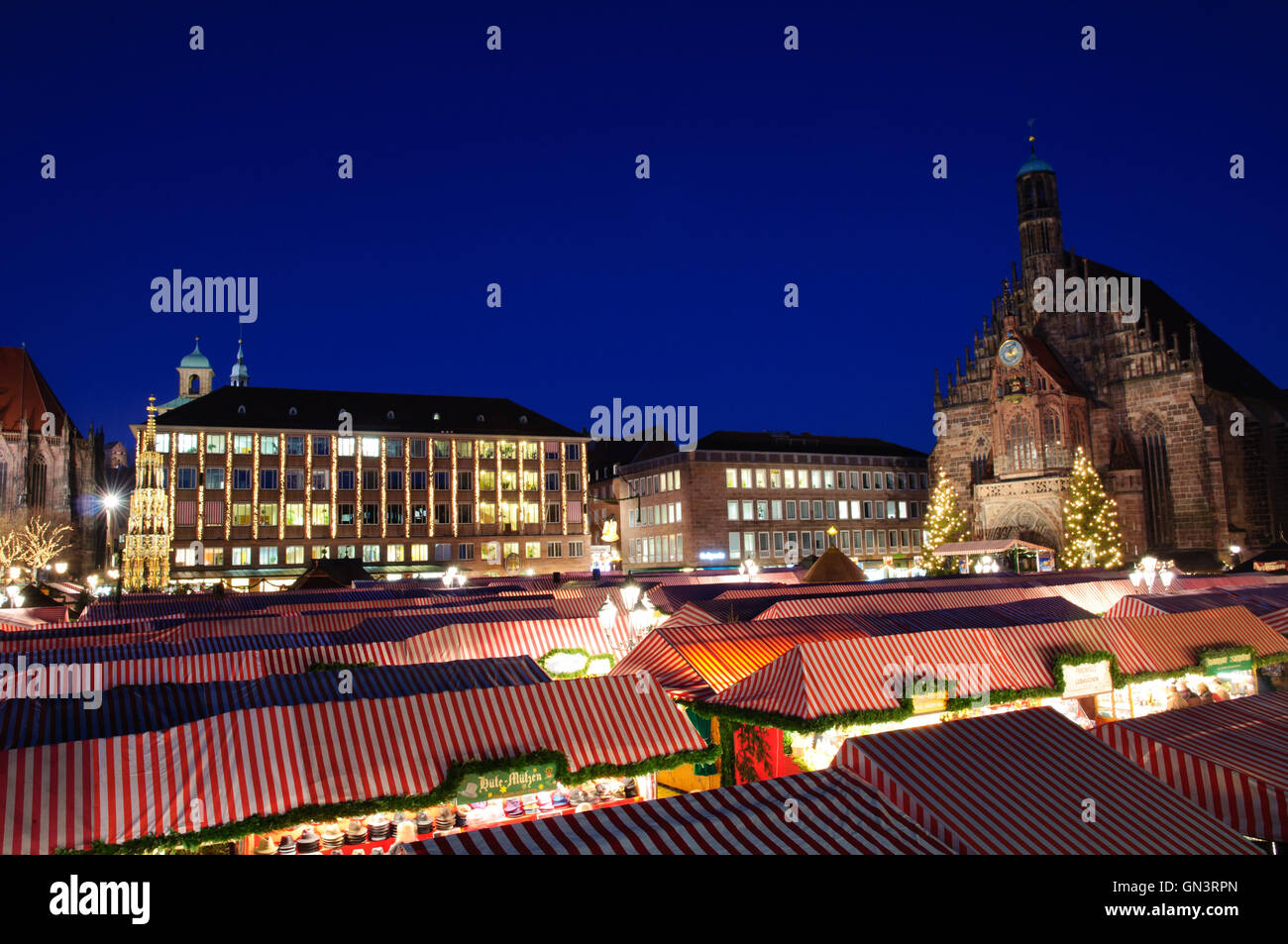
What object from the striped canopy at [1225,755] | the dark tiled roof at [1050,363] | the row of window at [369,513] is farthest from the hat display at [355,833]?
the row of window at [369,513]

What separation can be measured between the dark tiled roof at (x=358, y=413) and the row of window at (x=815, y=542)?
1720 centimetres

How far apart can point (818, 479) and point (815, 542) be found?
17.2ft

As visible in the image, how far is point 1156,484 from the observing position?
2083 inches

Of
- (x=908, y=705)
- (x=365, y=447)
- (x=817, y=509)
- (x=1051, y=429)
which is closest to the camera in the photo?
(x=908, y=705)

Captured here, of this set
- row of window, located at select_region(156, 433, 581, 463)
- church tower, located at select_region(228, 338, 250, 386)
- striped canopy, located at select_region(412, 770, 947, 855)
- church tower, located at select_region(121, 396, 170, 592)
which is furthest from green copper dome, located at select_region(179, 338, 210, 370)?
striped canopy, located at select_region(412, 770, 947, 855)

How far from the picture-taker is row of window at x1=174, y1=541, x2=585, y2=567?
198 ft

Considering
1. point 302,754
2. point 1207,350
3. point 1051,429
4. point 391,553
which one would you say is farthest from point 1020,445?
point 302,754

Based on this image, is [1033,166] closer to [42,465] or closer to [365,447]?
[365,447]

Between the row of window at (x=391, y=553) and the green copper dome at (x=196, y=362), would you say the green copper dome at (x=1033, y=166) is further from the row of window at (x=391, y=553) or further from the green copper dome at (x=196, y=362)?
the green copper dome at (x=196, y=362)

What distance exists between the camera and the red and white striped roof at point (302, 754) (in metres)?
7.59

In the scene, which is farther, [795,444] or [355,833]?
[795,444]

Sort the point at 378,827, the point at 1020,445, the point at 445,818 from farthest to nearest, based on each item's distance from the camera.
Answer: the point at 1020,445
the point at 445,818
the point at 378,827

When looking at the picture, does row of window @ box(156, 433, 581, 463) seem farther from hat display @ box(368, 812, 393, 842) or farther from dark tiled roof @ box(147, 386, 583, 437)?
hat display @ box(368, 812, 393, 842)
